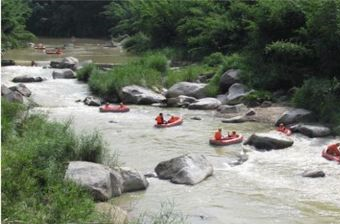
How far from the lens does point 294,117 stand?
59.1 feet

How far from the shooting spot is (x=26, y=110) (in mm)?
13672

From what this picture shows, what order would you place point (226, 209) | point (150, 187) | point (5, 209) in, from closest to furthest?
point (5, 209), point (226, 209), point (150, 187)

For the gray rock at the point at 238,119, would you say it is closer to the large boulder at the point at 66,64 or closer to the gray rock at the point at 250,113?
the gray rock at the point at 250,113

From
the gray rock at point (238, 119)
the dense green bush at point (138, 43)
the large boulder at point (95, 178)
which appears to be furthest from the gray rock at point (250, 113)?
the dense green bush at point (138, 43)

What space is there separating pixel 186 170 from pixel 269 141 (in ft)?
13.1

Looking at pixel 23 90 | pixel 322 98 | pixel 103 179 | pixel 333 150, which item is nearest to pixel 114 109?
pixel 23 90

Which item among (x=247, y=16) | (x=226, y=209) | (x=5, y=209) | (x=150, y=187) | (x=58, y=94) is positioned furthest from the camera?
(x=247, y=16)

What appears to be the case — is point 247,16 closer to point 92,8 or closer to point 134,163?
point 134,163

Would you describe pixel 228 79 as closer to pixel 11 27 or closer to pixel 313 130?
pixel 313 130

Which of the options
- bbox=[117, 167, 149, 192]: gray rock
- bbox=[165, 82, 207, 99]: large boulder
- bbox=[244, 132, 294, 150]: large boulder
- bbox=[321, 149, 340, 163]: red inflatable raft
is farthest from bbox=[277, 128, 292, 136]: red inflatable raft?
bbox=[165, 82, 207, 99]: large boulder

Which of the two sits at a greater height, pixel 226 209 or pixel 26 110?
pixel 26 110

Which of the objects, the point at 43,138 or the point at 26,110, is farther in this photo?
the point at 26,110

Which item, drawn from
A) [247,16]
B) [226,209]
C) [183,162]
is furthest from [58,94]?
[226,209]

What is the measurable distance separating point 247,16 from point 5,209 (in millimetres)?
22954
